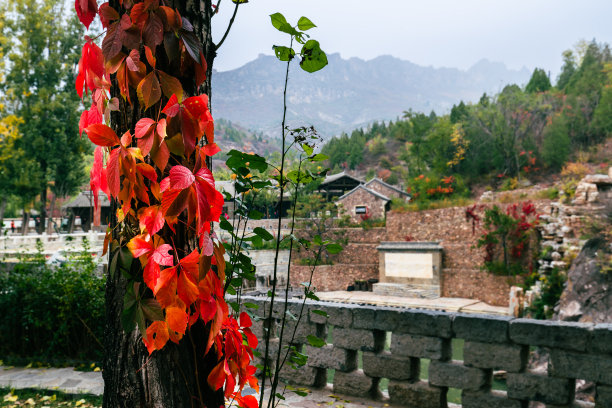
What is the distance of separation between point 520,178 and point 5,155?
1904 centimetres

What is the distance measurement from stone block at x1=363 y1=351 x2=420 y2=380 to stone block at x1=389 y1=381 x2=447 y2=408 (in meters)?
0.06

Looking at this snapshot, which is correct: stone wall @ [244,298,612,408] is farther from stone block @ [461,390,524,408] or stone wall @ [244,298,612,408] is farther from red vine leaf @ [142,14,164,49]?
red vine leaf @ [142,14,164,49]

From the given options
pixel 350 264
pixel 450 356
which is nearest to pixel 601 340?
pixel 450 356

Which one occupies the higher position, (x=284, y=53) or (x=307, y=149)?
(x=284, y=53)

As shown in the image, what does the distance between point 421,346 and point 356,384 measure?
63 centimetres

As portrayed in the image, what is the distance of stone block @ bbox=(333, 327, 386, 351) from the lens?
11.1 feet

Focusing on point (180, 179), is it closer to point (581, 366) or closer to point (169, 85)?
point (169, 85)

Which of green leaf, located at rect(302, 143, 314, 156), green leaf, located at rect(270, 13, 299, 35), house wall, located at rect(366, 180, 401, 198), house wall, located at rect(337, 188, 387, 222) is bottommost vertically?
green leaf, located at rect(302, 143, 314, 156)

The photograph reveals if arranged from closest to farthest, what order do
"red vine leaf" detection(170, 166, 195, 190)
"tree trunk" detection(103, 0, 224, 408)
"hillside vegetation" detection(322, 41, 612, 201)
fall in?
"red vine leaf" detection(170, 166, 195, 190) < "tree trunk" detection(103, 0, 224, 408) < "hillside vegetation" detection(322, 41, 612, 201)

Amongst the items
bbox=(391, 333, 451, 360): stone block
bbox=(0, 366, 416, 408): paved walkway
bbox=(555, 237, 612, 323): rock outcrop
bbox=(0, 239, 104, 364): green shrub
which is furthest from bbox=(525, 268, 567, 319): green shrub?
bbox=(0, 239, 104, 364): green shrub

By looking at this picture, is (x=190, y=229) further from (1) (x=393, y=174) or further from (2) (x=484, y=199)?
(1) (x=393, y=174)

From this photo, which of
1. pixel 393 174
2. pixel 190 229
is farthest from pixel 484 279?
pixel 190 229

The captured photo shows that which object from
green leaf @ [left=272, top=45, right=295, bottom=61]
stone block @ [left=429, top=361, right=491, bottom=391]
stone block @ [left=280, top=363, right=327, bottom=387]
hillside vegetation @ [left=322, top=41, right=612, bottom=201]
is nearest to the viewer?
green leaf @ [left=272, top=45, right=295, bottom=61]

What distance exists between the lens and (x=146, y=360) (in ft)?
3.64
